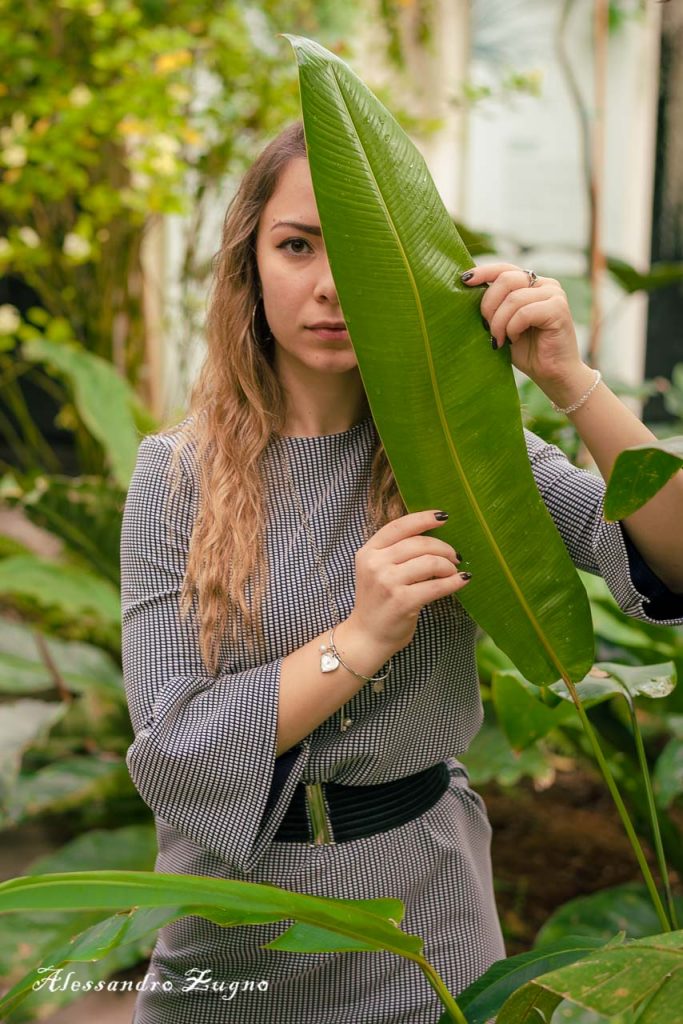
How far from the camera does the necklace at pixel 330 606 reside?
953 mm

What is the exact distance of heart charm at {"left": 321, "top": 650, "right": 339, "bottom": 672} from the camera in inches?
37.4

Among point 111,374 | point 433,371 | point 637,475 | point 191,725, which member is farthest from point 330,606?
point 111,374

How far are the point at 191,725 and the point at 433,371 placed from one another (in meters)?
0.37

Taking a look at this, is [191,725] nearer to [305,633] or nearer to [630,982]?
[305,633]

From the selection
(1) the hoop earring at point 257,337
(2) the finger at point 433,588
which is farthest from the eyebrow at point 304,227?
(2) the finger at point 433,588

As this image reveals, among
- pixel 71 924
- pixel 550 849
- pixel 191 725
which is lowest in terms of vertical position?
pixel 550 849

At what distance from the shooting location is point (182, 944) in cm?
109

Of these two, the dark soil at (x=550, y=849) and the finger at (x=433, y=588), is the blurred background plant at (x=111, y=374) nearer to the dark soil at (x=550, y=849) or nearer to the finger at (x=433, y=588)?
the dark soil at (x=550, y=849)

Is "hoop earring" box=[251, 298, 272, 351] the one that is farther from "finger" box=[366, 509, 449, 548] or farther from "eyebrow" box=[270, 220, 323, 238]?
"finger" box=[366, 509, 449, 548]

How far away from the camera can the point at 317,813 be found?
1.06 metres

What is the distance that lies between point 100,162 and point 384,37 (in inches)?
57.1

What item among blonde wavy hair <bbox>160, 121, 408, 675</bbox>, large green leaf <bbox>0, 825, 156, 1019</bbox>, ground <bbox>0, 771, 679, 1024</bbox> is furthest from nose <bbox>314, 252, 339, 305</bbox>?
ground <bbox>0, 771, 679, 1024</bbox>

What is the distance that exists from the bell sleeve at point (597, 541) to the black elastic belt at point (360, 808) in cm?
27

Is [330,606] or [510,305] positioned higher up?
[510,305]
